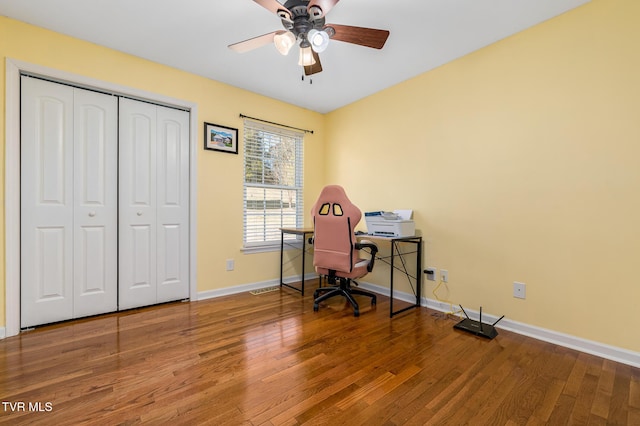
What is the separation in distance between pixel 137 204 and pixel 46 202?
0.65m

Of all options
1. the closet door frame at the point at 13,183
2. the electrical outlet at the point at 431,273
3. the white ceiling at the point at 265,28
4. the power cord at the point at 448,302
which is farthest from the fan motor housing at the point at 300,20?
the power cord at the point at 448,302

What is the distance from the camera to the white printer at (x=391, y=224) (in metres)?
2.80

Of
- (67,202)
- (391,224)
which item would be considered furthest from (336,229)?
(67,202)

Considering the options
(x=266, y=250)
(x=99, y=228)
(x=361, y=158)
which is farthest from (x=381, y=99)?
(x=99, y=228)

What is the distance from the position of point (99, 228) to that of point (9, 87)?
4.04 ft

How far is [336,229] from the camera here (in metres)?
2.69

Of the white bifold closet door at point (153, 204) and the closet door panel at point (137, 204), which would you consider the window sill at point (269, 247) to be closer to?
the white bifold closet door at point (153, 204)

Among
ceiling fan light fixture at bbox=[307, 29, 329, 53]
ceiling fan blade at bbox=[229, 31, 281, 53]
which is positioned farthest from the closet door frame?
ceiling fan light fixture at bbox=[307, 29, 329, 53]

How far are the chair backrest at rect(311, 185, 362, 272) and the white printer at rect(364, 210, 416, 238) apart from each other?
1.20ft

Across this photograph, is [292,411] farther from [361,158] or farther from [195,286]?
[361,158]

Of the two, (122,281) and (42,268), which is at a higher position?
(42,268)

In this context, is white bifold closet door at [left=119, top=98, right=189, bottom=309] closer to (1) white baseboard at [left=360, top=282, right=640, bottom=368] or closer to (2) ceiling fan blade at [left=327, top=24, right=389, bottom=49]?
(2) ceiling fan blade at [left=327, top=24, right=389, bottom=49]

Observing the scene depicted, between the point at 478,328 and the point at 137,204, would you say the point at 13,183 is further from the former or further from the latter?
the point at 478,328

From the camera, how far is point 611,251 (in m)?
1.91
